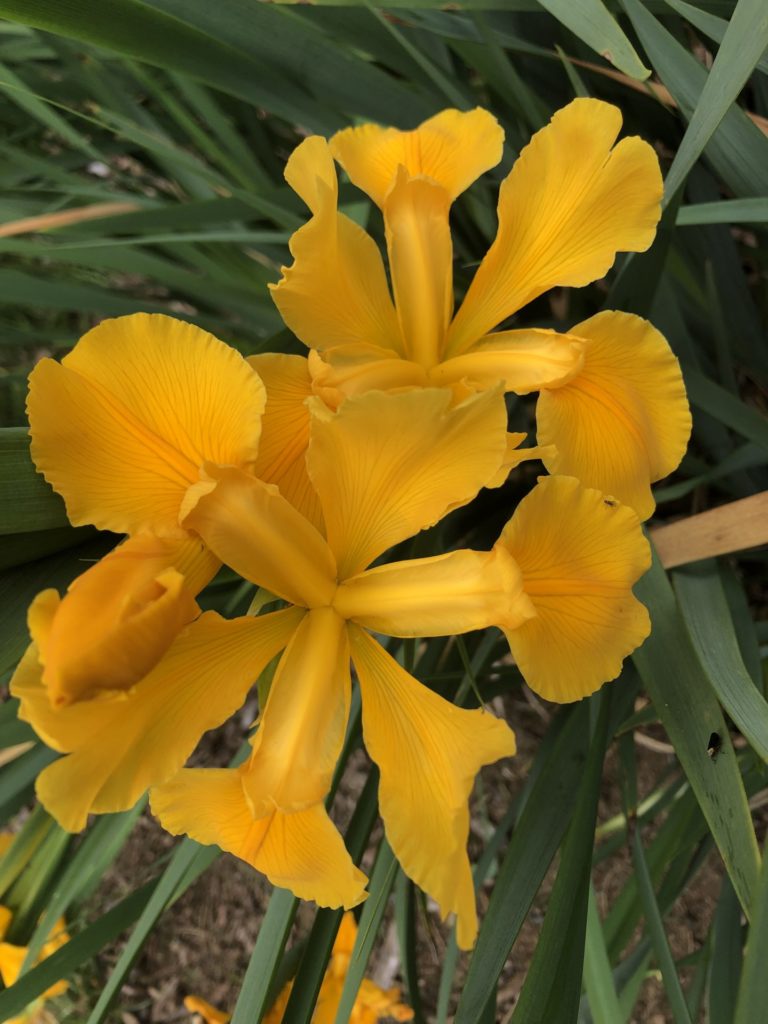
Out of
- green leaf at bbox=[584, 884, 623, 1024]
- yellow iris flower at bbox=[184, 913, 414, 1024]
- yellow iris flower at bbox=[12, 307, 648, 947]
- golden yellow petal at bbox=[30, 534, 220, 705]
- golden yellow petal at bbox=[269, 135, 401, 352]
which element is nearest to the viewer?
golden yellow petal at bbox=[30, 534, 220, 705]

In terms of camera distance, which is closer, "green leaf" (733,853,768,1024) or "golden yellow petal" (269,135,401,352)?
"green leaf" (733,853,768,1024)

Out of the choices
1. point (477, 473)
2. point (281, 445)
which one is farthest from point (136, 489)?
point (477, 473)

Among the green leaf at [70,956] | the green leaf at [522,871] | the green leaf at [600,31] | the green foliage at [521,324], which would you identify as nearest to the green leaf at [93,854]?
the green foliage at [521,324]

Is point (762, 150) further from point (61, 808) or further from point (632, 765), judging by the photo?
point (61, 808)

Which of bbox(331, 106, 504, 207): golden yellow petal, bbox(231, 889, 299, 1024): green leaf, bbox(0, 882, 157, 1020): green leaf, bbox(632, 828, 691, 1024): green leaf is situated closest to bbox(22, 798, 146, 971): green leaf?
bbox(0, 882, 157, 1020): green leaf

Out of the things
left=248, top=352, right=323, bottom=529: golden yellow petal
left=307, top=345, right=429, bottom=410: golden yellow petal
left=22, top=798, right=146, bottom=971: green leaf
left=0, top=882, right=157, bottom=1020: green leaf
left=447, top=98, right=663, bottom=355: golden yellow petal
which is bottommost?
left=0, top=882, right=157, bottom=1020: green leaf

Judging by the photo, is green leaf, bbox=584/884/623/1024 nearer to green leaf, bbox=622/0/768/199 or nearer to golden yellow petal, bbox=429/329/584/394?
golden yellow petal, bbox=429/329/584/394

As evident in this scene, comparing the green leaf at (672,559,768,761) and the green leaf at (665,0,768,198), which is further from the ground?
the green leaf at (665,0,768,198)
